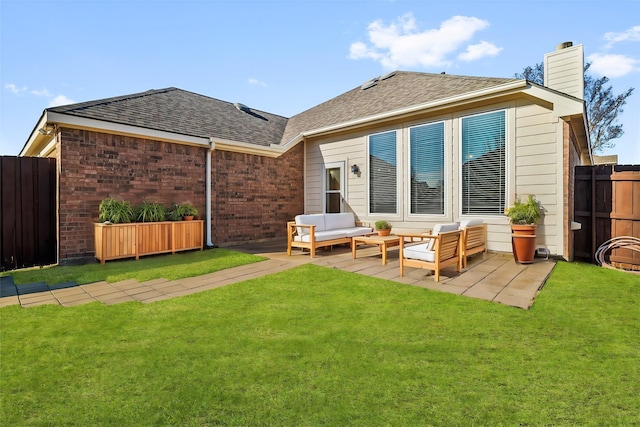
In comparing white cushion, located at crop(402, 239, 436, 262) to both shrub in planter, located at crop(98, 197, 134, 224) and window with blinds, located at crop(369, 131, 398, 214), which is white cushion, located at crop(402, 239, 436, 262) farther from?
shrub in planter, located at crop(98, 197, 134, 224)

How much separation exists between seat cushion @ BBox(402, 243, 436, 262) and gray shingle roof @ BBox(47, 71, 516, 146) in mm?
4191

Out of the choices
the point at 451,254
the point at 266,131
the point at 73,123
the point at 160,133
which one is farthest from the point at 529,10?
the point at 73,123

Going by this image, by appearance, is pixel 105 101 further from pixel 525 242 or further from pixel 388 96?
pixel 525 242

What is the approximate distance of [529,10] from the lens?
7.34 meters

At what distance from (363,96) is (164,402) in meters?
10.8

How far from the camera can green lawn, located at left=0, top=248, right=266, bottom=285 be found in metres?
5.30

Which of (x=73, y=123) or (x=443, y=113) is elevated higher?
(x=443, y=113)

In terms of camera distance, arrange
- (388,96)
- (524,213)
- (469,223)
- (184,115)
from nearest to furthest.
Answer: (524,213)
(469,223)
(184,115)
(388,96)

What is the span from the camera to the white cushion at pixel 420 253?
498 cm

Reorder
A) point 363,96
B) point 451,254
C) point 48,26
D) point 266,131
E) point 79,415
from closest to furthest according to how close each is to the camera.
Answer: point 79,415 → point 451,254 → point 48,26 → point 363,96 → point 266,131

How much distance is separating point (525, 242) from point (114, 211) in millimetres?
8656

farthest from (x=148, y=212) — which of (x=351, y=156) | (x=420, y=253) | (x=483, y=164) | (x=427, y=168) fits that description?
(x=483, y=164)

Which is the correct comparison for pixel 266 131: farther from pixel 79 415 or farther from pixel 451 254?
pixel 79 415

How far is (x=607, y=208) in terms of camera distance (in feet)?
21.2
